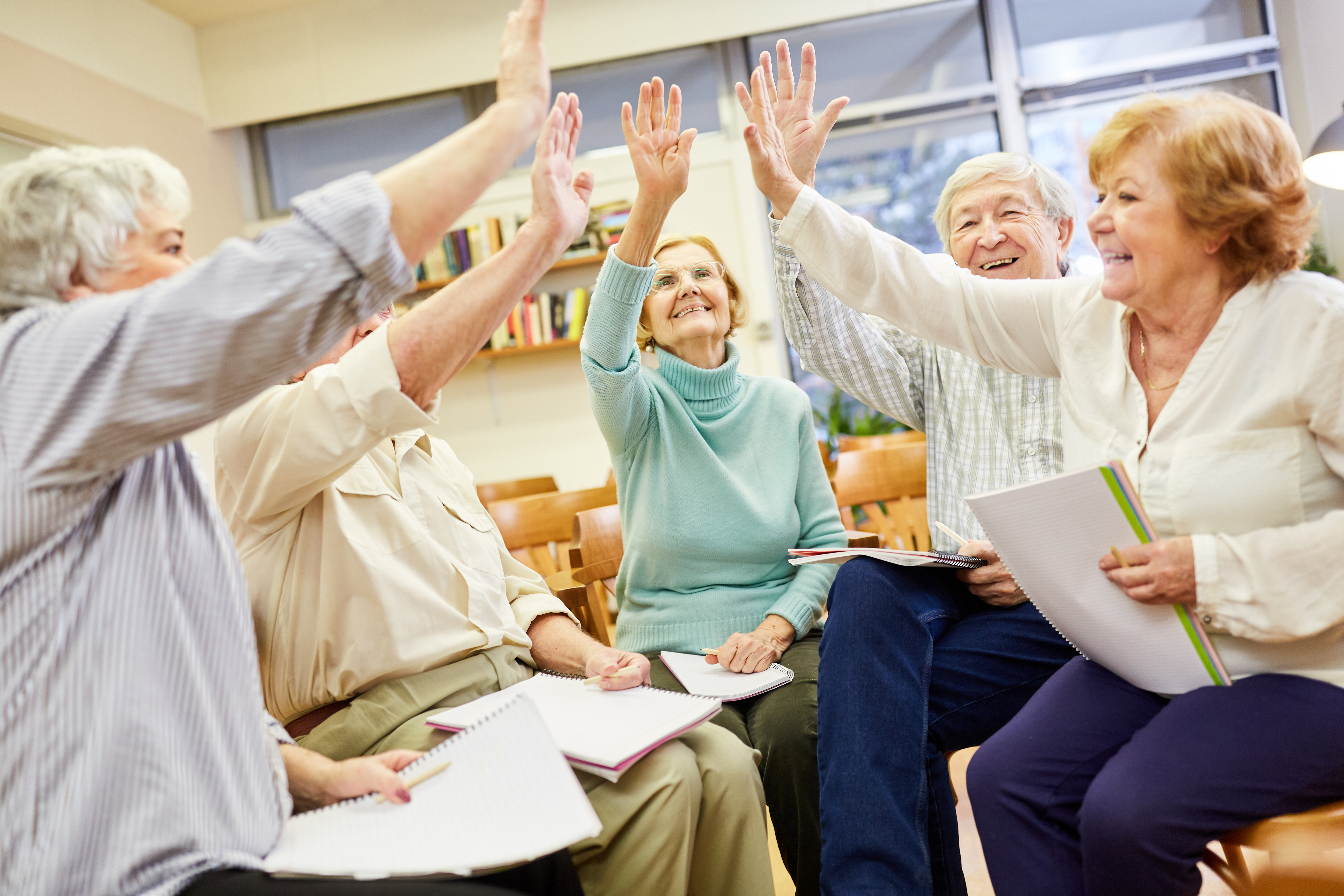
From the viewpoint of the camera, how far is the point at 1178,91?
126 cm

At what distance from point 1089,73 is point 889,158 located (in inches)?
45.8

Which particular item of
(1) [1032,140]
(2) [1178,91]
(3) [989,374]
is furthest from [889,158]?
(2) [1178,91]

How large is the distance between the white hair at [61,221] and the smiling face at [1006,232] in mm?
1575

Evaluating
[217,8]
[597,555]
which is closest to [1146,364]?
[597,555]

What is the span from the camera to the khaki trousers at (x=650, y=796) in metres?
1.21

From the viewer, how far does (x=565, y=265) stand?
17.7 ft

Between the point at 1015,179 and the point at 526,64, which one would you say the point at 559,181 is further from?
the point at 1015,179

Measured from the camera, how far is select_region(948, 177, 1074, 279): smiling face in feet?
6.45

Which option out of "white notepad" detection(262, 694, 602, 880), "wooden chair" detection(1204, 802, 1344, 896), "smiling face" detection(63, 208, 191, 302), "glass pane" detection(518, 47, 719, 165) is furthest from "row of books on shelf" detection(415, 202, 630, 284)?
"wooden chair" detection(1204, 802, 1344, 896)

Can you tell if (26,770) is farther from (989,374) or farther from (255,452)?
(989,374)

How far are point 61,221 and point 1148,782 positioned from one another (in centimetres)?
132

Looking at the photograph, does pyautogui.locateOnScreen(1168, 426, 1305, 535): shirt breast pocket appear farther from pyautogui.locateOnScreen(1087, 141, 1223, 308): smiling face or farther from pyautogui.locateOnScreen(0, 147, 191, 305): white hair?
pyautogui.locateOnScreen(0, 147, 191, 305): white hair

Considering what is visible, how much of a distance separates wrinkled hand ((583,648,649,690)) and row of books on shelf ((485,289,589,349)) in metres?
3.96

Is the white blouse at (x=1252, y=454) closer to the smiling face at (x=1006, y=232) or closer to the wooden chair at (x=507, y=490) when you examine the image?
the smiling face at (x=1006, y=232)
